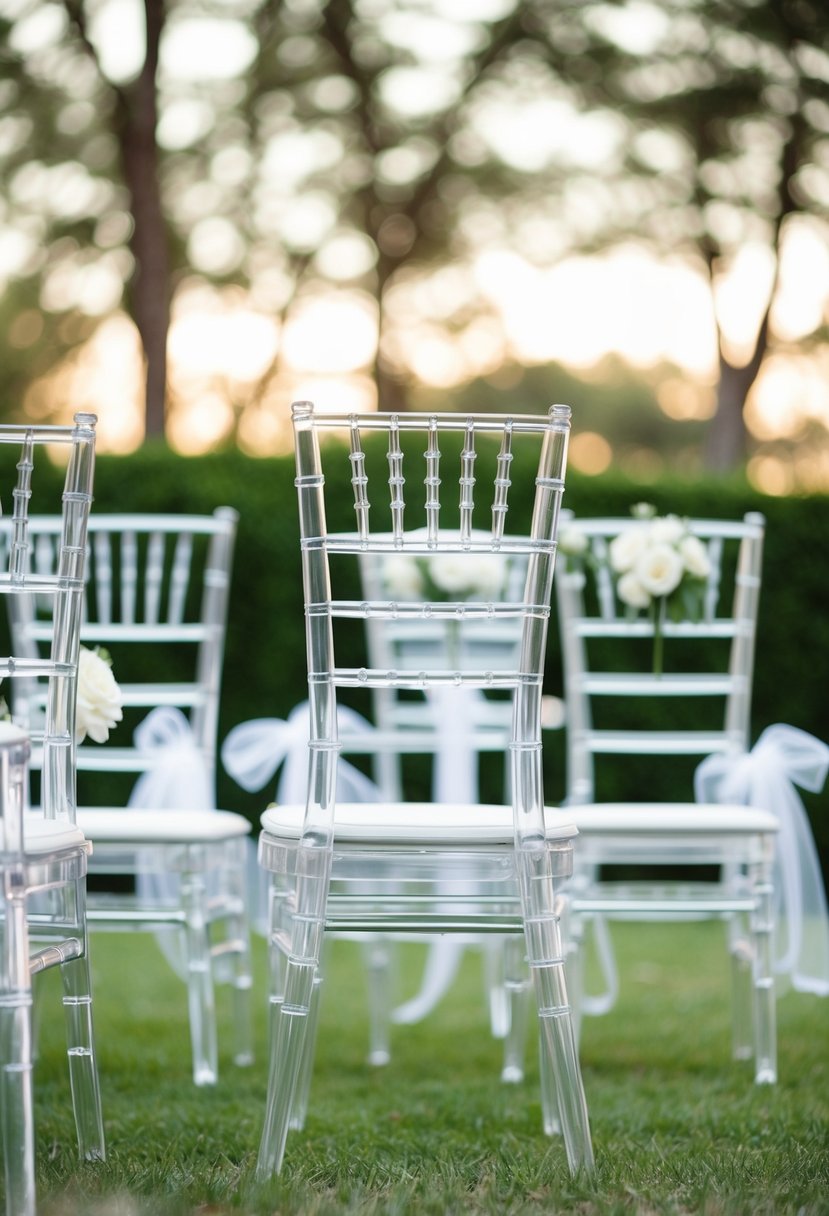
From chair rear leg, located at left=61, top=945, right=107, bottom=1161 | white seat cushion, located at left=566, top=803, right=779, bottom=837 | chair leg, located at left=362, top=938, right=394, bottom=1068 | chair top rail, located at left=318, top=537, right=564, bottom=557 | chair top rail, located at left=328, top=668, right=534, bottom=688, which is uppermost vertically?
chair top rail, located at left=318, top=537, right=564, bottom=557

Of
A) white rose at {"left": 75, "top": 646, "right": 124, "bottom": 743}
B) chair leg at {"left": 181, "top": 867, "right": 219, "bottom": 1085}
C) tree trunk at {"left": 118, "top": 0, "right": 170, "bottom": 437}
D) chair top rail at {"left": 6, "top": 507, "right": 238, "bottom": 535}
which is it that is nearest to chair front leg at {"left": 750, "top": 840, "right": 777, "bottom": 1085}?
chair leg at {"left": 181, "top": 867, "right": 219, "bottom": 1085}

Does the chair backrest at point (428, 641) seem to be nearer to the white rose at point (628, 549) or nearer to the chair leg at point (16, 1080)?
the white rose at point (628, 549)

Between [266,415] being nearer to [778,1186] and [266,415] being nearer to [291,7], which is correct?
[291,7]

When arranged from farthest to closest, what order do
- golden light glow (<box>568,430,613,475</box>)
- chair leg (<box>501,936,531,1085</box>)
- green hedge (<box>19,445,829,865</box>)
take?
golden light glow (<box>568,430,613,475</box>)
green hedge (<box>19,445,829,865</box>)
chair leg (<box>501,936,531,1085</box>)

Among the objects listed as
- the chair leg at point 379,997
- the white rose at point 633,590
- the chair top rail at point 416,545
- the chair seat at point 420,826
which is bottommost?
the chair leg at point 379,997

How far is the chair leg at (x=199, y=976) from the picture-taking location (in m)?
3.05

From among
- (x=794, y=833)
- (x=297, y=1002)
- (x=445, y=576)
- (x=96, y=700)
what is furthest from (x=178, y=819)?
(x=794, y=833)

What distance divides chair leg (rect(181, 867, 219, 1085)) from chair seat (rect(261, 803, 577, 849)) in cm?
75

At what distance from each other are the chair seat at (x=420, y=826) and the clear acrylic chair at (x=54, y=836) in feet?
1.21

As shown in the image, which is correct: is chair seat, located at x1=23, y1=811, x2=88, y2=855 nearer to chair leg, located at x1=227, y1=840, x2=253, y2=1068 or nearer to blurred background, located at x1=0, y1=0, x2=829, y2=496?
chair leg, located at x1=227, y1=840, x2=253, y2=1068

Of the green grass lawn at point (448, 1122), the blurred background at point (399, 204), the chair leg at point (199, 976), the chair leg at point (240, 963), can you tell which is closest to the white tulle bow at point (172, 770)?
the chair leg at point (240, 963)

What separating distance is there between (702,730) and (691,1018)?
191 centimetres

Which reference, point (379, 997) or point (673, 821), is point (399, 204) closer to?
point (379, 997)

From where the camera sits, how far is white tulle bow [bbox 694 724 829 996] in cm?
331
